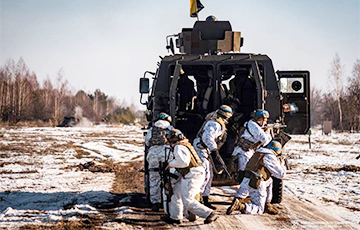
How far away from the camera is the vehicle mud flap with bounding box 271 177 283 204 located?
312 inches

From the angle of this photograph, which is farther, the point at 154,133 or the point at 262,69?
the point at 262,69

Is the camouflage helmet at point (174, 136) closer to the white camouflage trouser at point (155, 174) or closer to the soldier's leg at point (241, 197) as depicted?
the white camouflage trouser at point (155, 174)

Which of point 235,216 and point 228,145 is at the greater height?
point 228,145

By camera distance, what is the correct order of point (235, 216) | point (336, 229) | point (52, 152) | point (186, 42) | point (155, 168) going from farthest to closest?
point (52, 152)
point (186, 42)
point (155, 168)
point (235, 216)
point (336, 229)

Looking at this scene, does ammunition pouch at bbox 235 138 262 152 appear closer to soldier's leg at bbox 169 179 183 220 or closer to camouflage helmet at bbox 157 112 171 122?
camouflage helmet at bbox 157 112 171 122

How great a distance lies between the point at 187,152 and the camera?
6.52 meters

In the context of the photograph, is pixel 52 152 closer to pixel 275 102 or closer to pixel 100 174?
pixel 100 174

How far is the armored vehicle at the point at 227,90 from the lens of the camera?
8.04m

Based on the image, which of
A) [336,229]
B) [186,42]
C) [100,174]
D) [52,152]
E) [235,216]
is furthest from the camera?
[52,152]

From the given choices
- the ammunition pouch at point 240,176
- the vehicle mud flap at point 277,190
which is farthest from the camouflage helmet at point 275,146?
the vehicle mud flap at point 277,190

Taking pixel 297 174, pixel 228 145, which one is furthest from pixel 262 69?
pixel 297 174

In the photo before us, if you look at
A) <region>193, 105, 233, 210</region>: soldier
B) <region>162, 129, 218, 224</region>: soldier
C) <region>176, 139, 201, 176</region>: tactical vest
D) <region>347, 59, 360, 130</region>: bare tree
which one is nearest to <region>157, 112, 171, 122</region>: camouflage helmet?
<region>193, 105, 233, 210</region>: soldier

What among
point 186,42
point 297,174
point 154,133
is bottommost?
point 297,174

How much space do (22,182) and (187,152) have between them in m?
5.99
